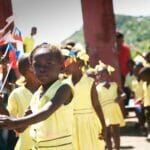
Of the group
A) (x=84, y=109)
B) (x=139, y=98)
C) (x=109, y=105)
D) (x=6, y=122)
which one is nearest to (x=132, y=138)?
(x=139, y=98)

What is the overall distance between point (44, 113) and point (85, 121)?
2721mm

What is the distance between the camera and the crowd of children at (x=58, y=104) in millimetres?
3363

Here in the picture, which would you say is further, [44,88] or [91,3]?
[91,3]

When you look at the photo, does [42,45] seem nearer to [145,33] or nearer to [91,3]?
[91,3]

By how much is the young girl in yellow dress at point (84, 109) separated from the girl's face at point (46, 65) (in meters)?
2.37

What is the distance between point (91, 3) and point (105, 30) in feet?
1.97

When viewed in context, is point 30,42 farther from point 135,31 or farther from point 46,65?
point 135,31

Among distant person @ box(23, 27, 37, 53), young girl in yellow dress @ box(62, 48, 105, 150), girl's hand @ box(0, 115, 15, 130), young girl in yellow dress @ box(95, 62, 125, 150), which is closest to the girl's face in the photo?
girl's hand @ box(0, 115, 15, 130)

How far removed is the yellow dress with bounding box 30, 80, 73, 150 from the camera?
339cm

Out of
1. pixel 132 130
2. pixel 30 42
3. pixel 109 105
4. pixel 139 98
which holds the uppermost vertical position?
pixel 30 42

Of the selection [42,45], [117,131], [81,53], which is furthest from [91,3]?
[42,45]

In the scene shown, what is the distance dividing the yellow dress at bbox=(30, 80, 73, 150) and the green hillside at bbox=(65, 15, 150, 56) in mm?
11739

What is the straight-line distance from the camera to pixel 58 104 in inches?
129

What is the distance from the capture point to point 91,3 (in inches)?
424
